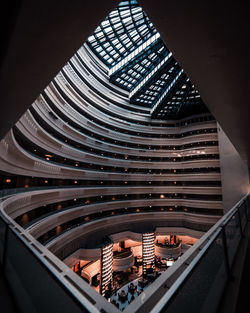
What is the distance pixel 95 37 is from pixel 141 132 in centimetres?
1799

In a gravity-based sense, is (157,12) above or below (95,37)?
below

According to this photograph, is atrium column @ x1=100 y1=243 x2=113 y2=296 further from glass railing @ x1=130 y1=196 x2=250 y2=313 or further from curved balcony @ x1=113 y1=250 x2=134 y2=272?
glass railing @ x1=130 y1=196 x2=250 y2=313

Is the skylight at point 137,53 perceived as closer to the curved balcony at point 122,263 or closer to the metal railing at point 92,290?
the metal railing at point 92,290

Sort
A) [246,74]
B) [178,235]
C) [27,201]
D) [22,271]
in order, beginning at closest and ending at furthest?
[22,271]
[246,74]
[27,201]
[178,235]

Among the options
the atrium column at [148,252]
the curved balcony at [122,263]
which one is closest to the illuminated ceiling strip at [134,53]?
the atrium column at [148,252]

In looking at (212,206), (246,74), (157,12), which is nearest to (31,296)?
(157,12)

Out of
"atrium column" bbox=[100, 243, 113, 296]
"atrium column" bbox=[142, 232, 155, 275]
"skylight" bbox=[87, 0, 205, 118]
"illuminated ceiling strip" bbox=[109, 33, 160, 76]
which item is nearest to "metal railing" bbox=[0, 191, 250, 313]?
"atrium column" bbox=[100, 243, 113, 296]

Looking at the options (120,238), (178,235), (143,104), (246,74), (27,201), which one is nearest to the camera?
(246,74)

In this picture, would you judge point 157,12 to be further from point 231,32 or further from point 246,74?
point 246,74

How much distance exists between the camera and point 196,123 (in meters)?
34.3

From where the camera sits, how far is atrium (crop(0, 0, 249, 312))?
16.5m

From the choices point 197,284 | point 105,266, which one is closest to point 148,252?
point 105,266

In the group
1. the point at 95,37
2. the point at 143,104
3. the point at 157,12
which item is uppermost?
the point at 95,37

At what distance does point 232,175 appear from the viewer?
2231 centimetres
